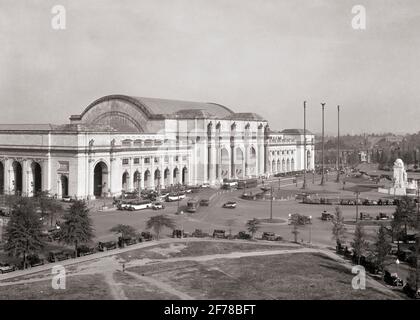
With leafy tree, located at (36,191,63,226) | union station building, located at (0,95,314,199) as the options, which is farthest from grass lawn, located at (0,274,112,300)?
union station building, located at (0,95,314,199)

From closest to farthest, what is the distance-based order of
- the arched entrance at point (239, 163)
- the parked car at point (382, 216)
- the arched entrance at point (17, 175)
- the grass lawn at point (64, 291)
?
the grass lawn at point (64, 291) < the parked car at point (382, 216) < the arched entrance at point (17, 175) < the arched entrance at point (239, 163)

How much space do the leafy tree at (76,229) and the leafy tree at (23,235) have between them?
7.16ft

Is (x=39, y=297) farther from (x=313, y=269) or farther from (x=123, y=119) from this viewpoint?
(x=123, y=119)

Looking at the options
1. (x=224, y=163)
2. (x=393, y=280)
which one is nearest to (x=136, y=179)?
(x=224, y=163)

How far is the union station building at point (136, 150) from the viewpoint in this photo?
68.3m

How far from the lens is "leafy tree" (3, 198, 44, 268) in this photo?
32500mm

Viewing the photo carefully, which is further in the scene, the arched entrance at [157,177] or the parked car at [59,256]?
the arched entrance at [157,177]

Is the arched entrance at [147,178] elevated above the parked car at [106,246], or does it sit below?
above

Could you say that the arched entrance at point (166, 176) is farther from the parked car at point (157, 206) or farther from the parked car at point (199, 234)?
the parked car at point (199, 234)

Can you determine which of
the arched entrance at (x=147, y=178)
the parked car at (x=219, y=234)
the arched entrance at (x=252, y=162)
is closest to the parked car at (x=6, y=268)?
the parked car at (x=219, y=234)

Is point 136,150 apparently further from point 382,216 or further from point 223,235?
point 382,216

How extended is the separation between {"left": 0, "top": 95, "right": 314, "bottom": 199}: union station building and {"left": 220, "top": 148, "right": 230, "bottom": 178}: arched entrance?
196 millimetres

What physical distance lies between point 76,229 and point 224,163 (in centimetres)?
6284
